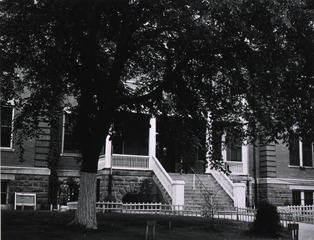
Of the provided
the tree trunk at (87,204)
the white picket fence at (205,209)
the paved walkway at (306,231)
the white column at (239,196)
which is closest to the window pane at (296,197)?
the white column at (239,196)

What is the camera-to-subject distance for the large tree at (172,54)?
460 inches

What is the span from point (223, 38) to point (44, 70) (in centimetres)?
524

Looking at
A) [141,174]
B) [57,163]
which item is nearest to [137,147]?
[141,174]

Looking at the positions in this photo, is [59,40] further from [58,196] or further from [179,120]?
[58,196]

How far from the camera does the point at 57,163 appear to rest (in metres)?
26.6

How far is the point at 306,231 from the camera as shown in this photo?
53.6 ft

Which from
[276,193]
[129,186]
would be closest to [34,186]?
[129,186]

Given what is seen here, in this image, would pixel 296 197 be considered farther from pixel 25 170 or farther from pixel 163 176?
pixel 25 170

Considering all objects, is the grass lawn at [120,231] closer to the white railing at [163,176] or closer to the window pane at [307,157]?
the white railing at [163,176]

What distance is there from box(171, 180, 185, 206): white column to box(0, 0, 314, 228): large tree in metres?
7.91

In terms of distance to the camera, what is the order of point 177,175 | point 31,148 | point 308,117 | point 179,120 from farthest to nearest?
point 177,175 < point 31,148 < point 179,120 < point 308,117

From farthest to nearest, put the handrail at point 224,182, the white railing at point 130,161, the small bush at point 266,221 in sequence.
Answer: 1. the white railing at point 130,161
2. the handrail at point 224,182
3. the small bush at point 266,221

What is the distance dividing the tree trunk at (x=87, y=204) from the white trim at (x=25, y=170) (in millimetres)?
12041

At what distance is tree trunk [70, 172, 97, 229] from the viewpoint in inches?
530
